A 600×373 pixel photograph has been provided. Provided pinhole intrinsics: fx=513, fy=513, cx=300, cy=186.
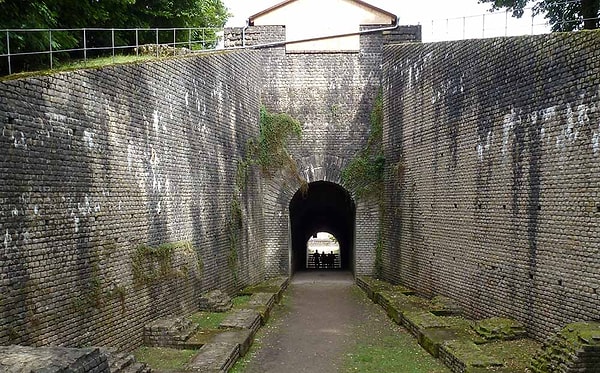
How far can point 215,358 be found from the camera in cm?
893

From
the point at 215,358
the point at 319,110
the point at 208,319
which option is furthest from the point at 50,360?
the point at 319,110

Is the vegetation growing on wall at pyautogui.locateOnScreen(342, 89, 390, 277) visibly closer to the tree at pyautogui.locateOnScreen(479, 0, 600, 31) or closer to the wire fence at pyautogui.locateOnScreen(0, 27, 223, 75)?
the tree at pyautogui.locateOnScreen(479, 0, 600, 31)

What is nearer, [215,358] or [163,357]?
[215,358]

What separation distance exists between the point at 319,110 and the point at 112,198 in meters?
10.2

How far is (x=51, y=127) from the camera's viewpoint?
7.89 metres

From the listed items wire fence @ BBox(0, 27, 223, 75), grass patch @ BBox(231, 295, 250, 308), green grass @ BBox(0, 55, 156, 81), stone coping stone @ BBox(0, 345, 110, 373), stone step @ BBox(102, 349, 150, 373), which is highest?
wire fence @ BBox(0, 27, 223, 75)

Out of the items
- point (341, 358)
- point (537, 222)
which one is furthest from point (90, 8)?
point (537, 222)

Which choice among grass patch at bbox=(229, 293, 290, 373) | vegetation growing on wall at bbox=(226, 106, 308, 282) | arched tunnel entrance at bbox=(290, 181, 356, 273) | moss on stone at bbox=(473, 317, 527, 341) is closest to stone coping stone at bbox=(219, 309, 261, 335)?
grass patch at bbox=(229, 293, 290, 373)

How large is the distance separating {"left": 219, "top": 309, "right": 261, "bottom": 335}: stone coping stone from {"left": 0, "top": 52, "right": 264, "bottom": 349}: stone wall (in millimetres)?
1167

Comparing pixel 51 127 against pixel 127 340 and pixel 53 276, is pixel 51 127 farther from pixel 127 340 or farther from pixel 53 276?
pixel 127 340

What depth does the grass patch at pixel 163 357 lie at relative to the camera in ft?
29.6

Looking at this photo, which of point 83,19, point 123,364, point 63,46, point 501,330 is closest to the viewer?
point 123,364

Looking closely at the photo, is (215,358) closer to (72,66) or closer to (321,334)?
(321,334)

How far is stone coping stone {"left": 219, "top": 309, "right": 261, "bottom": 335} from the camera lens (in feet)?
36.4
